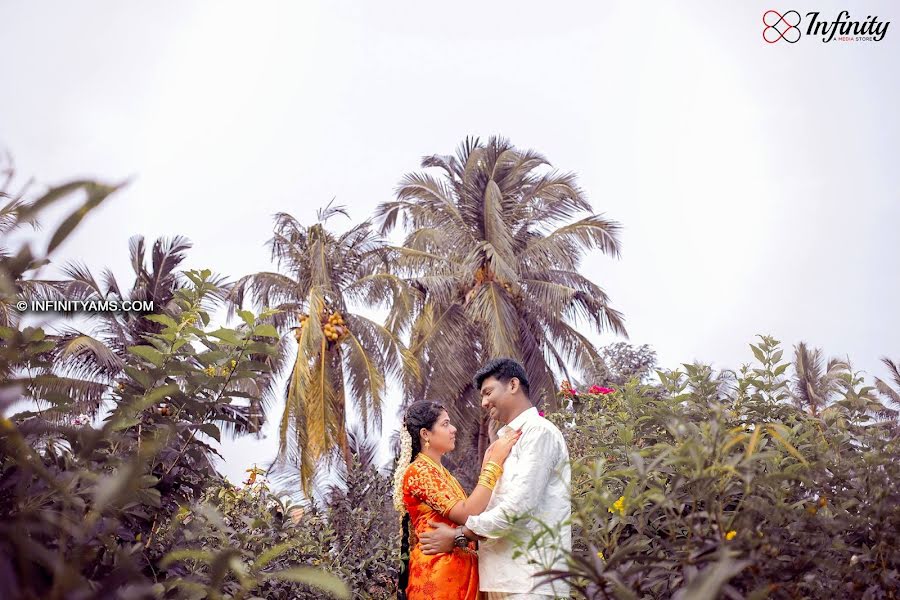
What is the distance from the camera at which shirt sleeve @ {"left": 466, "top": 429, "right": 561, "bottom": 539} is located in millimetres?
3055

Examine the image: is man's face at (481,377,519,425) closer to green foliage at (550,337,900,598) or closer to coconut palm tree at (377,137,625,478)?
green foliage at (550,337,900,598)

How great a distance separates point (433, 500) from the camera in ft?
12.5

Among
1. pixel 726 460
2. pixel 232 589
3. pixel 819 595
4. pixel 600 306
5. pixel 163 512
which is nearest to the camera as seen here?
pixel 726 460

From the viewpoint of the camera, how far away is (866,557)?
184cm

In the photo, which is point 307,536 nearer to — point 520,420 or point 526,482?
point 520,420

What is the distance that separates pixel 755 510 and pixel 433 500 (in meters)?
2.46

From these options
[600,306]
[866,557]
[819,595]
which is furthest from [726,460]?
[600,306]

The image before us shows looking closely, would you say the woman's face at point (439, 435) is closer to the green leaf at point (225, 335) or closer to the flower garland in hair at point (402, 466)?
the flower garland in hair at point (402, 466)

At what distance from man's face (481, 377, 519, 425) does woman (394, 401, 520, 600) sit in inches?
10.5

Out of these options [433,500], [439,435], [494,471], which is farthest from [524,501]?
[439,435]

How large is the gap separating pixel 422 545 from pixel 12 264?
10.0 feet


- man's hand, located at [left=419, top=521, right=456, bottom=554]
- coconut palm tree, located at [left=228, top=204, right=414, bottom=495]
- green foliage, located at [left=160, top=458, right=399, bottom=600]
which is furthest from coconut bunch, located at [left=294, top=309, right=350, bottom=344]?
man's hand, located at [left=419, top=521, right=456, bottom=554]

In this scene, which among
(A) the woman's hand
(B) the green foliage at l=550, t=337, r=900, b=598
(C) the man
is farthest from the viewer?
(A) the woman's hand

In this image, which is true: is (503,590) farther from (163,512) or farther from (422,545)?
(163,512)
